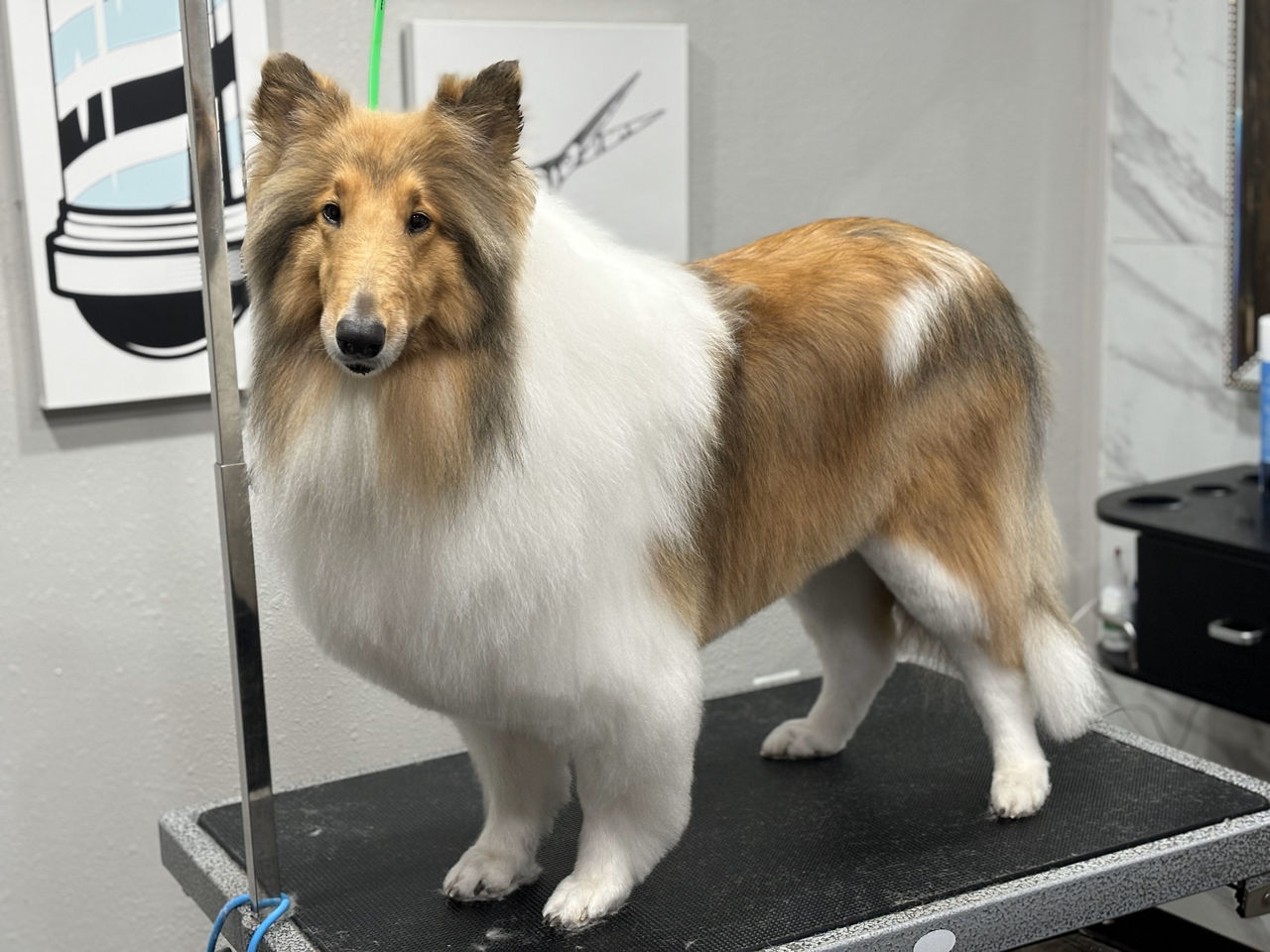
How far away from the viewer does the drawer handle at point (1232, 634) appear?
2143mm

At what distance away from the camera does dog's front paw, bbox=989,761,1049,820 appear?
1.68 meters

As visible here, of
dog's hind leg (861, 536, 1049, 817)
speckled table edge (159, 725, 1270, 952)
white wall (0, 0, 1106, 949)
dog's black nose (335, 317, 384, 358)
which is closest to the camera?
dog's black nose (335, 317, 384, 358)

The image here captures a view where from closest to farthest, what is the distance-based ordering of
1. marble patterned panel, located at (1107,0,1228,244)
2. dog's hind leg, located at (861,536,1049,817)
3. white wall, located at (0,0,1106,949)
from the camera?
dog's hind leg, located at (861,536,1049,817)
white wall, located at (0,0,1106,949)
marble patterned panel, located at (1107,0,1228,244)

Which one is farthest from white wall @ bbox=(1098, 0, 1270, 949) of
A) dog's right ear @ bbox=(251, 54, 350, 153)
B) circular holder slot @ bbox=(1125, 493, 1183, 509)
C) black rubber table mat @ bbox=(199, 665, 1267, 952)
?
dog's right ear @ bbox=(251, 54, 350, 153)

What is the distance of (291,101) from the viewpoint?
1.23 metres

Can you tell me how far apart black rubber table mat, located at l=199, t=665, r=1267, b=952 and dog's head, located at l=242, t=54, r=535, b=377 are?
0.63 meters

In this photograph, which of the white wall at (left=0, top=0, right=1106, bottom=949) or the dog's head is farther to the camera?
the white wall at (left=0, top=0, right=1106, bottom=949)

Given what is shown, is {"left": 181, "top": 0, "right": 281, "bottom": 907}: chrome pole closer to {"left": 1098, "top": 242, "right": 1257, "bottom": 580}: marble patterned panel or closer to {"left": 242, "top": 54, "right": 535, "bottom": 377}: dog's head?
{"left": 242, "top": 54, "right": 535, "bottom": 377}: dog's head

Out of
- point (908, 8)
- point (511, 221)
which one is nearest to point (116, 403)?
point (511, 221)

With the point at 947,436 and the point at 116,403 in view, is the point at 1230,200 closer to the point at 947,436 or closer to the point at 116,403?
the point at 947,436

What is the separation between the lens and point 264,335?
127 centimetres

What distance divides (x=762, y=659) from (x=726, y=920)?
1.28 meters

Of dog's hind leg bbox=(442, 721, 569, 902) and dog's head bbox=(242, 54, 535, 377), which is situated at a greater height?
dog's head bbox=(242, 54, 535, 377)

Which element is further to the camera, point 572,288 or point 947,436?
point 947,436
